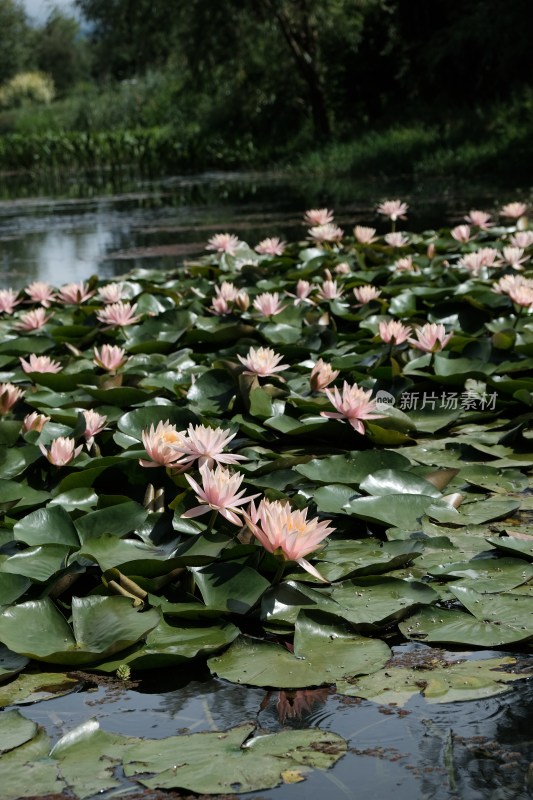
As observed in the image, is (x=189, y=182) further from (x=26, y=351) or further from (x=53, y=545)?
(x=53, y=545)

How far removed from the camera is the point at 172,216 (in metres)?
10.4

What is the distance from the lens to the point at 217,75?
66.1ft

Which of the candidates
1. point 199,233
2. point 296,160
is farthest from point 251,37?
point 199,233

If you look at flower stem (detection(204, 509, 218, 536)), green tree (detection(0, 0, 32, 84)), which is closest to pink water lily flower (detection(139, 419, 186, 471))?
flower stem (detection(204, 509, 218, 536))

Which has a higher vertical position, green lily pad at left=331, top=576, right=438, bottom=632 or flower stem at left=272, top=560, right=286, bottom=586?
flower stem at left=272, top=560, right=286, bottom=586

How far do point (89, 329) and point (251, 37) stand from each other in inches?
568

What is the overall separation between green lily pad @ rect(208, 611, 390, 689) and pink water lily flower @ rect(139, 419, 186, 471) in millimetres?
486

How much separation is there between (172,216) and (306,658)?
9.13 m

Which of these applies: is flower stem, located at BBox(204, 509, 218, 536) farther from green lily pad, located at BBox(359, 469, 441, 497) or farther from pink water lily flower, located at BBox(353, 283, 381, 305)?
pink water lily flower, located at BBox(353, 283, 381, 305)

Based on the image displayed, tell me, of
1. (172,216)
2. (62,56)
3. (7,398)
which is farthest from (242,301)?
(62,56)

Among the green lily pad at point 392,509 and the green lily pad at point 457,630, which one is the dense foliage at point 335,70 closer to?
the green lily pad at point 392,509

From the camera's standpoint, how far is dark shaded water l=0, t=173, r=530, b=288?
24.1 feet

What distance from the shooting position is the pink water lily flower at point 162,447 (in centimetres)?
204

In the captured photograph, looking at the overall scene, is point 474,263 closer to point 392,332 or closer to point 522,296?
point 522,296
